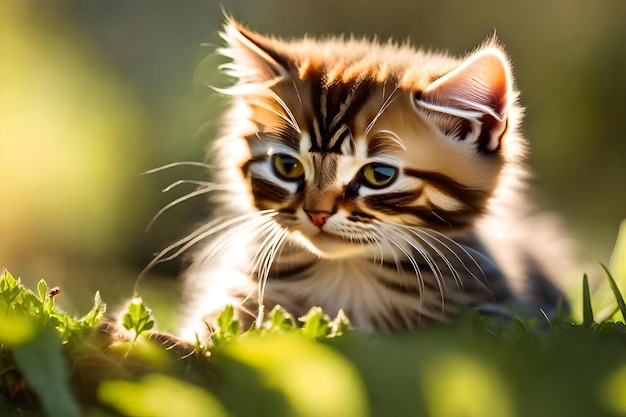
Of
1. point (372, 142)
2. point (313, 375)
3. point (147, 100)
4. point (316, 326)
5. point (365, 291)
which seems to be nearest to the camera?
point (313, 375)

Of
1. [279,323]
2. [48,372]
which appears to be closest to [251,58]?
[279,323]

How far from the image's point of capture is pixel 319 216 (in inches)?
32.8

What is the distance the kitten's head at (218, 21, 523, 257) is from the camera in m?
0.82

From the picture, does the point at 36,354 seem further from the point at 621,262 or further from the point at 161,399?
the point at 621,262

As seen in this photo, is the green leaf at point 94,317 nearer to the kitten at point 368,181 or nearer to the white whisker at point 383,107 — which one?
the kitten at point 368,181

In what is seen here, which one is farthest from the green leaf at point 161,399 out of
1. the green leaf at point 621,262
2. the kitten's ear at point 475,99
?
the green leaf at point 621,262

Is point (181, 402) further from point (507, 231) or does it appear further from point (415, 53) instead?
point (507, 231)

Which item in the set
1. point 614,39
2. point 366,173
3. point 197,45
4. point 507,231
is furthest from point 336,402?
point 614,39

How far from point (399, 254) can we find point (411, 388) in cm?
47

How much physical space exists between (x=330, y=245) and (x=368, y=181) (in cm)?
9

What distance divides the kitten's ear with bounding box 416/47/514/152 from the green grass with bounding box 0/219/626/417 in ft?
1.10

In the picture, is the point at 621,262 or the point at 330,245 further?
the point at 621,262

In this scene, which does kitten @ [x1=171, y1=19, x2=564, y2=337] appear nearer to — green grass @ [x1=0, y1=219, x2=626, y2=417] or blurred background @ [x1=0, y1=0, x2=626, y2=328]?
green grass @ [x1=0, y1=219, x2=626, y2=417]

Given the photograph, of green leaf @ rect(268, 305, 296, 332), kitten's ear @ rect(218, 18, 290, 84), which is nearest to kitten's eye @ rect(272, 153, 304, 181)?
kitten's ear @ rect(218, 18, 290, 84)
